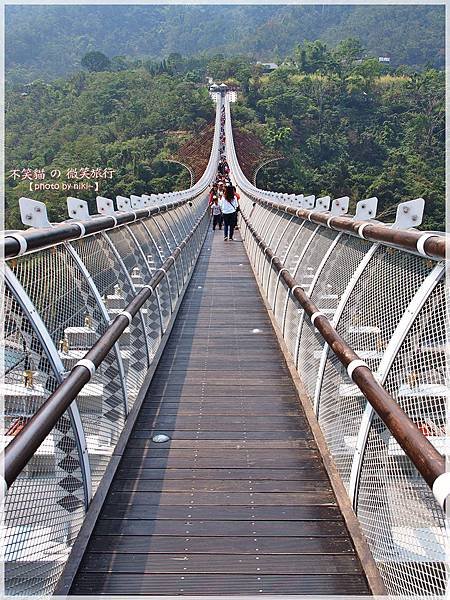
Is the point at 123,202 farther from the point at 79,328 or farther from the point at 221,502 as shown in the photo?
the point at 221,502

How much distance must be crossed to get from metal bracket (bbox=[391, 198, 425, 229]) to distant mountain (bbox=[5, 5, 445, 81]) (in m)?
107

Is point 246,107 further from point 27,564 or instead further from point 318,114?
point 27,564

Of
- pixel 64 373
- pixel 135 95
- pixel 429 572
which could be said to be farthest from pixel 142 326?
pixel 135 95

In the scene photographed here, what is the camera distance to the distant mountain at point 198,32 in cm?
11644

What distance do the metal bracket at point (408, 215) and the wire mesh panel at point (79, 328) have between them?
1.24m

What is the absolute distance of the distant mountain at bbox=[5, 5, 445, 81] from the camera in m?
116

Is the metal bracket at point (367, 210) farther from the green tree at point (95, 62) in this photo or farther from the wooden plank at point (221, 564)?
the green tree at point (95, 62)

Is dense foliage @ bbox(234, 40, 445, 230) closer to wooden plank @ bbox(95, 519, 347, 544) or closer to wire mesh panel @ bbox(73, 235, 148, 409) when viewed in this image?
wire mesh panel @ bbox(73, 235, 148, 409)

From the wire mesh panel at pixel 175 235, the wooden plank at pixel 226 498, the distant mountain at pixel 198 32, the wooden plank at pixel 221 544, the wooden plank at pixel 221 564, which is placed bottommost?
the wooden plank at pixel 221 564

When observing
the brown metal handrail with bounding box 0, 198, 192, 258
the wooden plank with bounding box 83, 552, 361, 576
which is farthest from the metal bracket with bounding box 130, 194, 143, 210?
the wooden plank with bounding box 83, 552, 361, 576

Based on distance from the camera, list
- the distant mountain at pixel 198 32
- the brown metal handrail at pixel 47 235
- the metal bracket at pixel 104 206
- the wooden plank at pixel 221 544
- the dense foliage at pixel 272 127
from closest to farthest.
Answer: the brown metal handrail at pixel 47 235, the wooden plank at pixel 221 544, the metal bracket at pixel 104 206, the dense foliage at pixel 272 127, the distant mountain at pixel 198 32

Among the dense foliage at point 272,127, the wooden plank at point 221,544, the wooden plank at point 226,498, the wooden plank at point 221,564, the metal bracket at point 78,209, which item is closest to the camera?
the wooden plank at point 221,564

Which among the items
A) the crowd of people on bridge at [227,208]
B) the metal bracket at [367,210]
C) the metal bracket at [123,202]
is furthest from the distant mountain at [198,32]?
the metal bracket at [367,210]

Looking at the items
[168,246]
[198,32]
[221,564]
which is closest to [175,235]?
[168,246]
